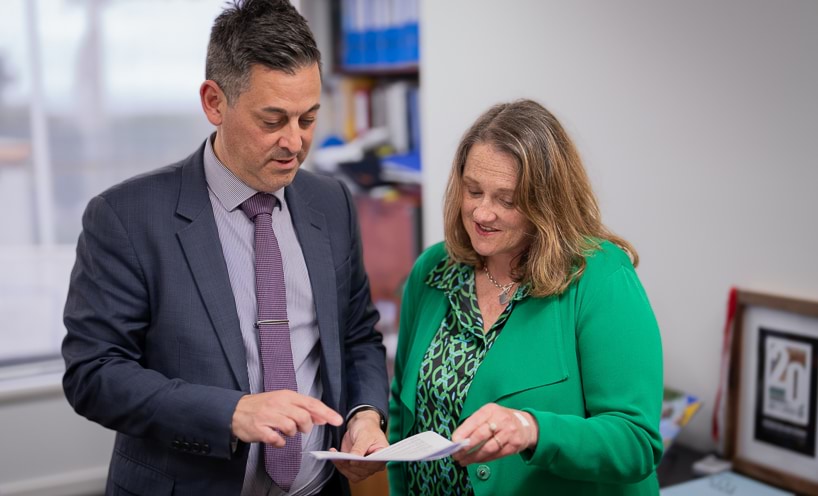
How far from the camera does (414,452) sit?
1168 millimetres

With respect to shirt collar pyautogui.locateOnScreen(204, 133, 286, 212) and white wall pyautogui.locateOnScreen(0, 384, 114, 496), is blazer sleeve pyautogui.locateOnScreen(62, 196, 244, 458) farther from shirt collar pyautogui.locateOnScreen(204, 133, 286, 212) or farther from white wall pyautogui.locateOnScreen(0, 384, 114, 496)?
white wall pyautogui.locateOnScreen(0, 384, 114, 496)

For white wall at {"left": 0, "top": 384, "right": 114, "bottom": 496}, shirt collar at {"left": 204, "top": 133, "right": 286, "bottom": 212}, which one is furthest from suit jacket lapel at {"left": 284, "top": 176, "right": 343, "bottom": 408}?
white wall at {"left": 0, "top": 384, "right": 114, "bottom": 496}

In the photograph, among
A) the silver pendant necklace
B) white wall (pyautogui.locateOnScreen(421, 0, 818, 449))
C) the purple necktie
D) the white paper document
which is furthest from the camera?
white wall (pyautogui.locateOnScreen(421, 0, 818, 449))

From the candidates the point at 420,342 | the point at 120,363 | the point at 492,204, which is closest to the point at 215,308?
the point at 120,363

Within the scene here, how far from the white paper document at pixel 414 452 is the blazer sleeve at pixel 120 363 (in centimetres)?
20

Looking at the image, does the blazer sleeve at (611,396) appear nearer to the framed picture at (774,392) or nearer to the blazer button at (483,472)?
the blazer button at (483,472)

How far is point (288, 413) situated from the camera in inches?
47.4

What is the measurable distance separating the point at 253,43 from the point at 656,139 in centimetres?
129

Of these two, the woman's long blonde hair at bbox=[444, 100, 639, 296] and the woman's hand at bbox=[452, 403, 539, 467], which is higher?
the woman's long blonde hair at bbox=[444, 100, 639, 296]

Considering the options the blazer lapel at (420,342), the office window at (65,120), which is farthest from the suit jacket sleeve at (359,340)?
the office window at (65,120)

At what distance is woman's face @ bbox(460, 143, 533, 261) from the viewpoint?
4.69 ft

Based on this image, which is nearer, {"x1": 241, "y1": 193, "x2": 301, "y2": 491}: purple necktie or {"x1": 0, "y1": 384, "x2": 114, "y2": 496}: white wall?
{"x1": 241, "y1": 193, "x2": 301, "y2": 491}: purple necktie

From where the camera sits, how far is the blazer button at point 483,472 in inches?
54.7

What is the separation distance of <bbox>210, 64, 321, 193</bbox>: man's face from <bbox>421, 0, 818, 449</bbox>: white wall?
1.15 m
